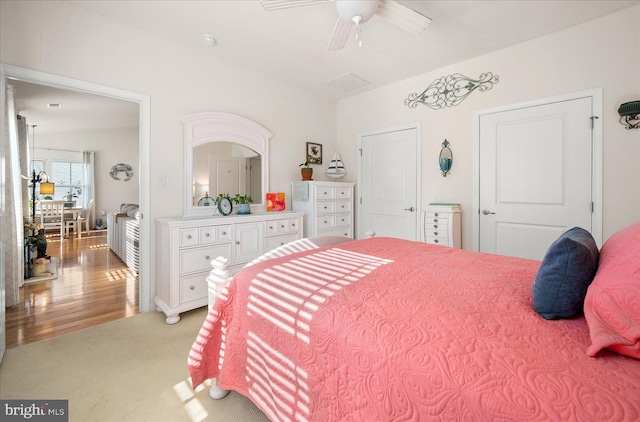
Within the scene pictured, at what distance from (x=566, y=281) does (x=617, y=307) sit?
→ 16 centimetres

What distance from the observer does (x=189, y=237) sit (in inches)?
98.4

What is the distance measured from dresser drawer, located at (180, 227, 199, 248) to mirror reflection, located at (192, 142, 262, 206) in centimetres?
55

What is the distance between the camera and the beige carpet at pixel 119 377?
1.45 meters

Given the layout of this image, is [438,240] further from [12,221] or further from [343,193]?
[12,221]

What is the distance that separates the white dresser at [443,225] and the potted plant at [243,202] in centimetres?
207

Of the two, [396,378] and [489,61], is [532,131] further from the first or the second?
[396,378]

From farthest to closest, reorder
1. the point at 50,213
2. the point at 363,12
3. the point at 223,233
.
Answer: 1. the point at 50,213
2. the point at 223,233
3. the point at 363,12

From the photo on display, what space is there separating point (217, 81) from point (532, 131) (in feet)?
11.0

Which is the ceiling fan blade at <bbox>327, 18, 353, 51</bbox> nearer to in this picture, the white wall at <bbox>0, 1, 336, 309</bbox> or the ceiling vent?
the ceiling vent

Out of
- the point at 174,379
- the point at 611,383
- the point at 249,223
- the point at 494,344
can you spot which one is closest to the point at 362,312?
the point at 494,344

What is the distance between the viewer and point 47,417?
4.41 feet

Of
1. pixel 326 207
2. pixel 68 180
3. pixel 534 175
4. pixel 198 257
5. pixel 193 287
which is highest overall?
pixel 68 180

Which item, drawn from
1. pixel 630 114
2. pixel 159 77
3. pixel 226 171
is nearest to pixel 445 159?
pixel 630 114

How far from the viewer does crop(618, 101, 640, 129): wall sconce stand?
2.24 metres
